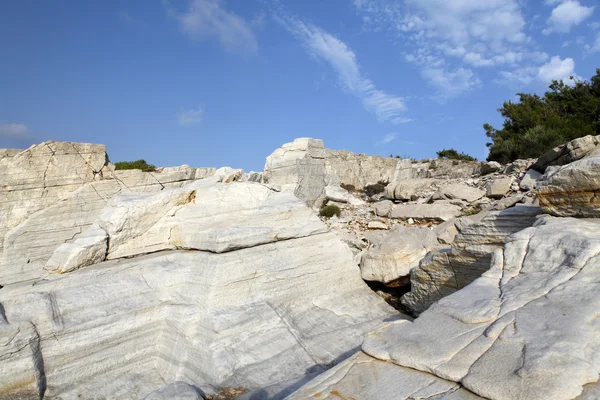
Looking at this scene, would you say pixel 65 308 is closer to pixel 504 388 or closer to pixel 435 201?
pixel 504 388

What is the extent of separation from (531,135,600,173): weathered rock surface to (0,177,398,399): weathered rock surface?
34.6ft

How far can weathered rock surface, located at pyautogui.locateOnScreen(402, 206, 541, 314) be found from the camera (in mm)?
5891

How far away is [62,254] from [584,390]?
5.99 meters

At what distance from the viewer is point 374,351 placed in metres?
3.55

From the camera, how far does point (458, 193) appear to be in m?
14.3

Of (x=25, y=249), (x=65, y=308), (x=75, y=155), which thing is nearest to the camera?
(x=65, y=308)

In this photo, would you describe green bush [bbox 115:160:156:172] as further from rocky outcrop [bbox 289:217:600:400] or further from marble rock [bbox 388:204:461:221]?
rocky outcrop [bbox 289:217:600:400]

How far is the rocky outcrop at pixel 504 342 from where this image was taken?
→ 2697 mm

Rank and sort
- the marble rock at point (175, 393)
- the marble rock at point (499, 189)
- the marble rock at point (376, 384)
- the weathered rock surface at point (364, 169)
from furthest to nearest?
the weathered rock surface at point (364, 169)
the marble rock at point (499, 189)
the marble rock at point (175, 393)
the marble rock at point (376, 384)

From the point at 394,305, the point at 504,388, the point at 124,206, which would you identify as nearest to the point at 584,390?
the point at 504,388

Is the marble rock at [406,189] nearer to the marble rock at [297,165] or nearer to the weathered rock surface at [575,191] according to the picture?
the marble rock at [297,165]

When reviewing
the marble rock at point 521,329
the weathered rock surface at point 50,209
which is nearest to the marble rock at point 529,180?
the marble rock at point 521,329

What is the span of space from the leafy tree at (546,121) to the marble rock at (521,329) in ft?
63.6

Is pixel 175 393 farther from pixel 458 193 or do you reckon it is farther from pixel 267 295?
pixel 458 193
